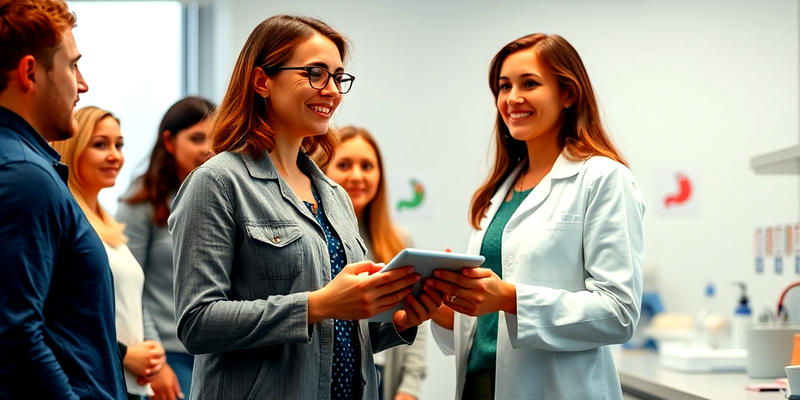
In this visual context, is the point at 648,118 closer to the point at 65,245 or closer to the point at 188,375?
the point at 188,375

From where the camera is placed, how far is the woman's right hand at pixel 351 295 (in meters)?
1.41

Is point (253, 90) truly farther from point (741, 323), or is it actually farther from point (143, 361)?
point (741, 323)

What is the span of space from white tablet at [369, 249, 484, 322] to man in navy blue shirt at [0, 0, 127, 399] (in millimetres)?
489

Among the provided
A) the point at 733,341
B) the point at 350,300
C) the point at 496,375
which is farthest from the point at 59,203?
the point at 733,341

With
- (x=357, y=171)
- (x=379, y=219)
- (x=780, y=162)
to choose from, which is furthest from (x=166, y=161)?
(x=780, y=162)

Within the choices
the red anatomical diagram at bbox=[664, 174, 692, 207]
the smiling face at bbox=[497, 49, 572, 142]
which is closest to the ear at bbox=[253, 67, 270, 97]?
the smiling face at bbox=[497, 49, 572, 142]

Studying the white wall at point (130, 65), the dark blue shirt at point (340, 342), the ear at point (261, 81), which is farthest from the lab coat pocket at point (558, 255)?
the white wall at point (130, 65)

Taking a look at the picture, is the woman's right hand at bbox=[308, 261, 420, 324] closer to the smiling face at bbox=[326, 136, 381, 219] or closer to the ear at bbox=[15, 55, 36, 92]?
the ear at bbox=[15, 55, 36, 92]

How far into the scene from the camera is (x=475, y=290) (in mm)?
1667

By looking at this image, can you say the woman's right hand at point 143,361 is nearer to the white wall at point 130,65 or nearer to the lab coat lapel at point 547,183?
the lab coat lapel at point 547,183

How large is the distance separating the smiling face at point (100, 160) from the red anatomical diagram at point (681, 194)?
9.90ft

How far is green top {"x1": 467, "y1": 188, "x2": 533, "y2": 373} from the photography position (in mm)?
1928

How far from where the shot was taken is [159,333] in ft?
9.01

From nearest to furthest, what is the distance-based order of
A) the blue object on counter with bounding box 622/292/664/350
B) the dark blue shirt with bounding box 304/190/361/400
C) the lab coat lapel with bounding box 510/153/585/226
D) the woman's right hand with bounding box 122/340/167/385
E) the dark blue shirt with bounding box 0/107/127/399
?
the dark blue shirt with bounding box 0/107/127/399 → the dark blue shirt with bounding box 304/190/361/400 → the lab coat lapel with bounding box 510/153/585/226 → the woman's right hand with bounding box 122/340/167/385 → the blue object on counter with bounding box 622/292/664/350
